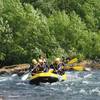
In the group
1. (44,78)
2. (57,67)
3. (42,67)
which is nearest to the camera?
(44,78)

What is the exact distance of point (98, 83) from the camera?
42.2m

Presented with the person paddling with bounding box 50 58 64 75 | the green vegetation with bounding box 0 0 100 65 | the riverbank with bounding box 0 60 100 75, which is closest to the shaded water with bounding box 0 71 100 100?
the person paddling with bounding box 50 58 64 75

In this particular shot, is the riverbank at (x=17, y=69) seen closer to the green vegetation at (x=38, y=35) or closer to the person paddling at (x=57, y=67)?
the green vegetation at (x=38, y=35)

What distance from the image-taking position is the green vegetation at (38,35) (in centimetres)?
6016

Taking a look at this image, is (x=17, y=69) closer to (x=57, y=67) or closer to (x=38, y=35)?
(x=38, y=35)

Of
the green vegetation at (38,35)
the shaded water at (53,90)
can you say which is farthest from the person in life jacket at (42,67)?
the green vegetation at (38,35)

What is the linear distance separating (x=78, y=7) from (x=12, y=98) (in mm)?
47597

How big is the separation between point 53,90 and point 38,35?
2428 cm

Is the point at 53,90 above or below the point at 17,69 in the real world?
above

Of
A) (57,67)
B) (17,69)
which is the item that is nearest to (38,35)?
(17,69)

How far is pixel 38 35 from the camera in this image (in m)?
61.5

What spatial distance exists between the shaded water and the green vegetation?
14393 millimetres

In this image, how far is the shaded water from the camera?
33969 millimetres

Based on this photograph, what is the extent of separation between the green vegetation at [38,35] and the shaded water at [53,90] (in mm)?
14393
